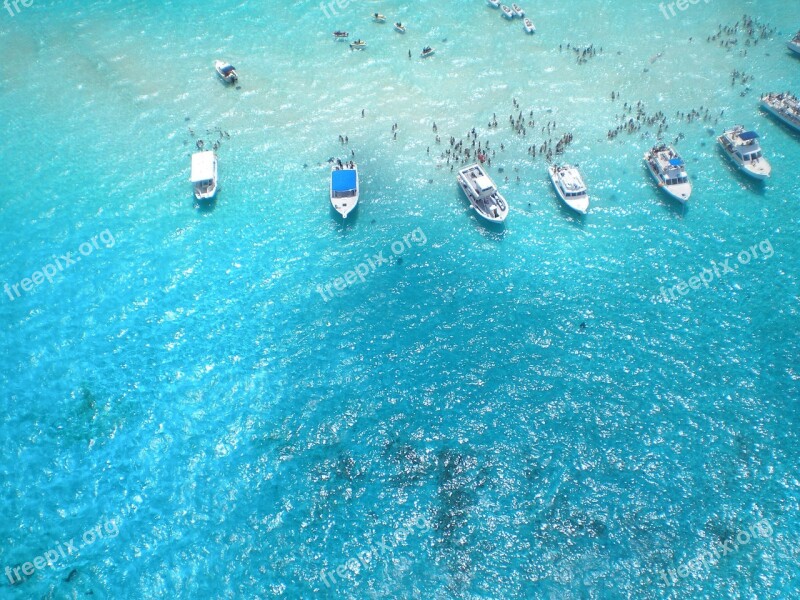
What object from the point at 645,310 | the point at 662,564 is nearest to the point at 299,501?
the point at 662,564

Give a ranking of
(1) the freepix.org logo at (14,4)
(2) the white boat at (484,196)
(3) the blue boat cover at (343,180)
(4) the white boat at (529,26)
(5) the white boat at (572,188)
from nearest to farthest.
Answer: (2) the white boat at (484,196) → (5) the white boat at (572,188) → (3) the blue boat cover at (343,180) → (4) the white boat at (529,26) → (1) the freepix.org logo at (14,4)

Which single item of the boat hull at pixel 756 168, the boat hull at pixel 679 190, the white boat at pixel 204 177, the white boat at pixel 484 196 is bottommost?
the boat hull at pixel 756 168

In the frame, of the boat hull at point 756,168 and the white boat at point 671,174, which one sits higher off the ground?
the white boat at point 671,174

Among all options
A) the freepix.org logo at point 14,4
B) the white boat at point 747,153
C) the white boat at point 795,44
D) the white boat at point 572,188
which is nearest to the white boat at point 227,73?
the freepix.org logo at point 14,4

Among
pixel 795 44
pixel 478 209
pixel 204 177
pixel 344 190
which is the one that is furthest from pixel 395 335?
pixel 795 44

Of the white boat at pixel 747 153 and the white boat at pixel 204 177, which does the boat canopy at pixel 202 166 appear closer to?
the white boat at pixel 204 177

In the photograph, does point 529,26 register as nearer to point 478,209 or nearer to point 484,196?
point 484,196

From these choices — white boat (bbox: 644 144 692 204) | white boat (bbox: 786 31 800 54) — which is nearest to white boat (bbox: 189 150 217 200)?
white boat (bbox: 644 144 692 204)
